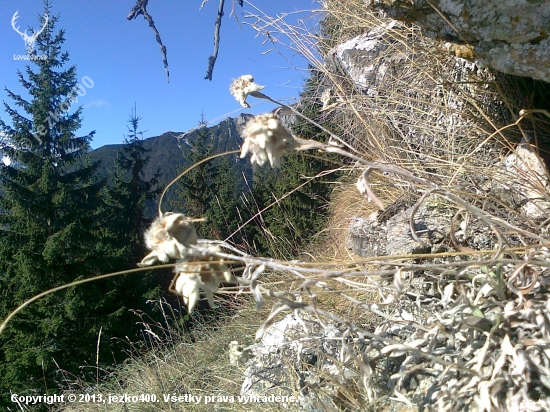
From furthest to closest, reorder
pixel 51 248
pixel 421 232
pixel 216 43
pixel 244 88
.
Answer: pixel 51 248
pixel 216 43
pixel 421 232
pixel 244 88

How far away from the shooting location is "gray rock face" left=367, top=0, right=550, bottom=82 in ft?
3.90

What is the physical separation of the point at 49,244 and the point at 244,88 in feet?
52.3

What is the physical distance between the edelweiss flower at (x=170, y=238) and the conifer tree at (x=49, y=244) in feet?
45.6

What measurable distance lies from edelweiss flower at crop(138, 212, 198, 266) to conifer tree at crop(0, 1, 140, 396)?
13.9m

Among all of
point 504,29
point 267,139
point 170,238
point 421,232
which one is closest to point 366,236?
point 421,232

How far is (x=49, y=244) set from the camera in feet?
47.6

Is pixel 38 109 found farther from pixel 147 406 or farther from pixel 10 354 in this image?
pixel 147 406

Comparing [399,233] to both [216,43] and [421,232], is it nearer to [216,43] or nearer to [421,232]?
[421,232]

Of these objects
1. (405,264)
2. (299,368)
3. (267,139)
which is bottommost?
(299,368)

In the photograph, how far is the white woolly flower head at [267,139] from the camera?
87 cm

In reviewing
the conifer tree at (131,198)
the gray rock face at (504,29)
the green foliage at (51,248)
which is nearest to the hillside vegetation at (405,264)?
the gray rock face at (504,29)

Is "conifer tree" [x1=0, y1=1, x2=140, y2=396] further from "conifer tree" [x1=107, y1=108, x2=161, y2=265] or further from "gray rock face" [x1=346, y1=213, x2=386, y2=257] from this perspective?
"gray rock face" [x1=346, y1=213, x2=386, y2=257]

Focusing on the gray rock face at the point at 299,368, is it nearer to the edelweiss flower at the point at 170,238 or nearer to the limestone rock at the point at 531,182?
the edelweiss flower at the point at 170,238

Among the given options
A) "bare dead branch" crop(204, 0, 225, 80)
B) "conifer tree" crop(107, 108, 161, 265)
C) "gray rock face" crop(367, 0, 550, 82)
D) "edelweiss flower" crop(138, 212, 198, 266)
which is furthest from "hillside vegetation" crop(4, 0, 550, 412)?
"conifer tree" crop(107, 108, 161, 265)
